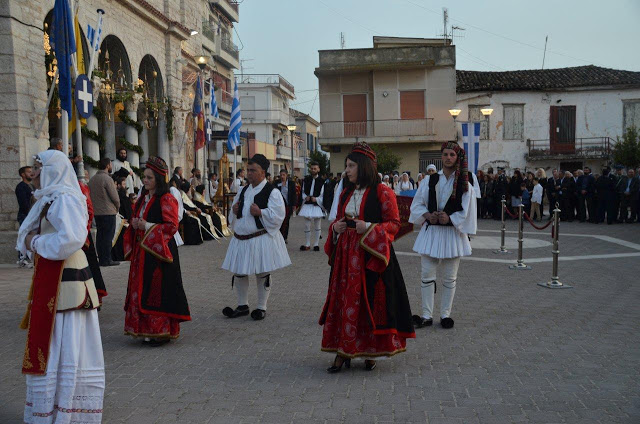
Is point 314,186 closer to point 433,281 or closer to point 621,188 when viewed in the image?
point 433,281

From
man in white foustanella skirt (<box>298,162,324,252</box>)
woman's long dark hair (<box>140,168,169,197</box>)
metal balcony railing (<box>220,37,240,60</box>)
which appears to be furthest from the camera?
metal balcony railing (<box>220,37,240,60</box>)

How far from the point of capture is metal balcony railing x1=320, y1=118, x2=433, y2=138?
36.3 meters

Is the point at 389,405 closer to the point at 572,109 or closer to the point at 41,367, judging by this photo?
the point at 41,367

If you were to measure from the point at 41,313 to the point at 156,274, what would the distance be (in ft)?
7.57

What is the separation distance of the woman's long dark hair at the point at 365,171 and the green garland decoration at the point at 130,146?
15.3 metres

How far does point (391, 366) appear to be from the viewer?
5.48 meters

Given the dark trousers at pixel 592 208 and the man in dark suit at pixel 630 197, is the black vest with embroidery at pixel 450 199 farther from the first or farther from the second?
the dark trousers at pixel 592 208

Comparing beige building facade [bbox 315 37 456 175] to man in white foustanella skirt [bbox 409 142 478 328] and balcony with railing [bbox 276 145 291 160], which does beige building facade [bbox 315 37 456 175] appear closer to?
balcony with railing [bbox 276 145 291 160]

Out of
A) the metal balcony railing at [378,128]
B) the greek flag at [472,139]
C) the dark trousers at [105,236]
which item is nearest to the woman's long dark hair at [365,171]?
the dark trousers at [105,236]

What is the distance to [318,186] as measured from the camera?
14070 mm

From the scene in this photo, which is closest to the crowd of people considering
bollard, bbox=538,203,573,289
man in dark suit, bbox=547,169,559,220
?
→ bollard, bbox=538,203,573,289

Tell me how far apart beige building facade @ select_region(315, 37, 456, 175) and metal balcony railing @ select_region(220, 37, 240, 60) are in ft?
23.3

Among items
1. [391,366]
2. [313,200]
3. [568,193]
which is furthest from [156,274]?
[568,193]

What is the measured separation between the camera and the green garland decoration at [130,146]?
1920 centimetres
